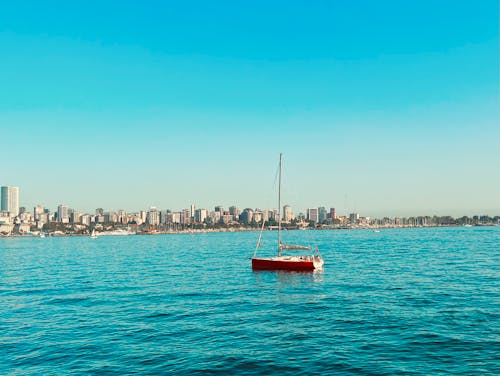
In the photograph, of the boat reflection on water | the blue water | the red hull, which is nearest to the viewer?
the blue water

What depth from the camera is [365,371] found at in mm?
21719

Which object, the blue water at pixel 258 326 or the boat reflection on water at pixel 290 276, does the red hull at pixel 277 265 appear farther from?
the blue water at pixel 258 326

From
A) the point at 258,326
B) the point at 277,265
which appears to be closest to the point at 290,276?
the point at 277,265

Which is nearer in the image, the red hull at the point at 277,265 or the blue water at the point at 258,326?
the blue water at the point at 258,326

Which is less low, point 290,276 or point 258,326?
point 258,326

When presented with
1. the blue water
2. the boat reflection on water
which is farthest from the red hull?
the blue water

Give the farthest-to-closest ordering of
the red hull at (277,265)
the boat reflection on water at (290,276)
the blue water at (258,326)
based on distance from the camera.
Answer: the red hull at (277,265)
the boat reflection on water at (290,276)
the blue water at (258,326)

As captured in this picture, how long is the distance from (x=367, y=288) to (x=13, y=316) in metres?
34.9

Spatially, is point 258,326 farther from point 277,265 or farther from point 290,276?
point 277,265

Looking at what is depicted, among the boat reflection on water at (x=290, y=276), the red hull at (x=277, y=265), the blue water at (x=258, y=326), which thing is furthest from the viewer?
the red hull at (x=277, y=265)

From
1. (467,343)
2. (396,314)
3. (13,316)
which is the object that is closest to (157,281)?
(13,316)

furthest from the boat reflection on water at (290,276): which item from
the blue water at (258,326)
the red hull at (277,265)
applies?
the blue water at (258,326)

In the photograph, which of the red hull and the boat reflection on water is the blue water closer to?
the boat reflection on water

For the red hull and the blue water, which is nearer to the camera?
the blue water
